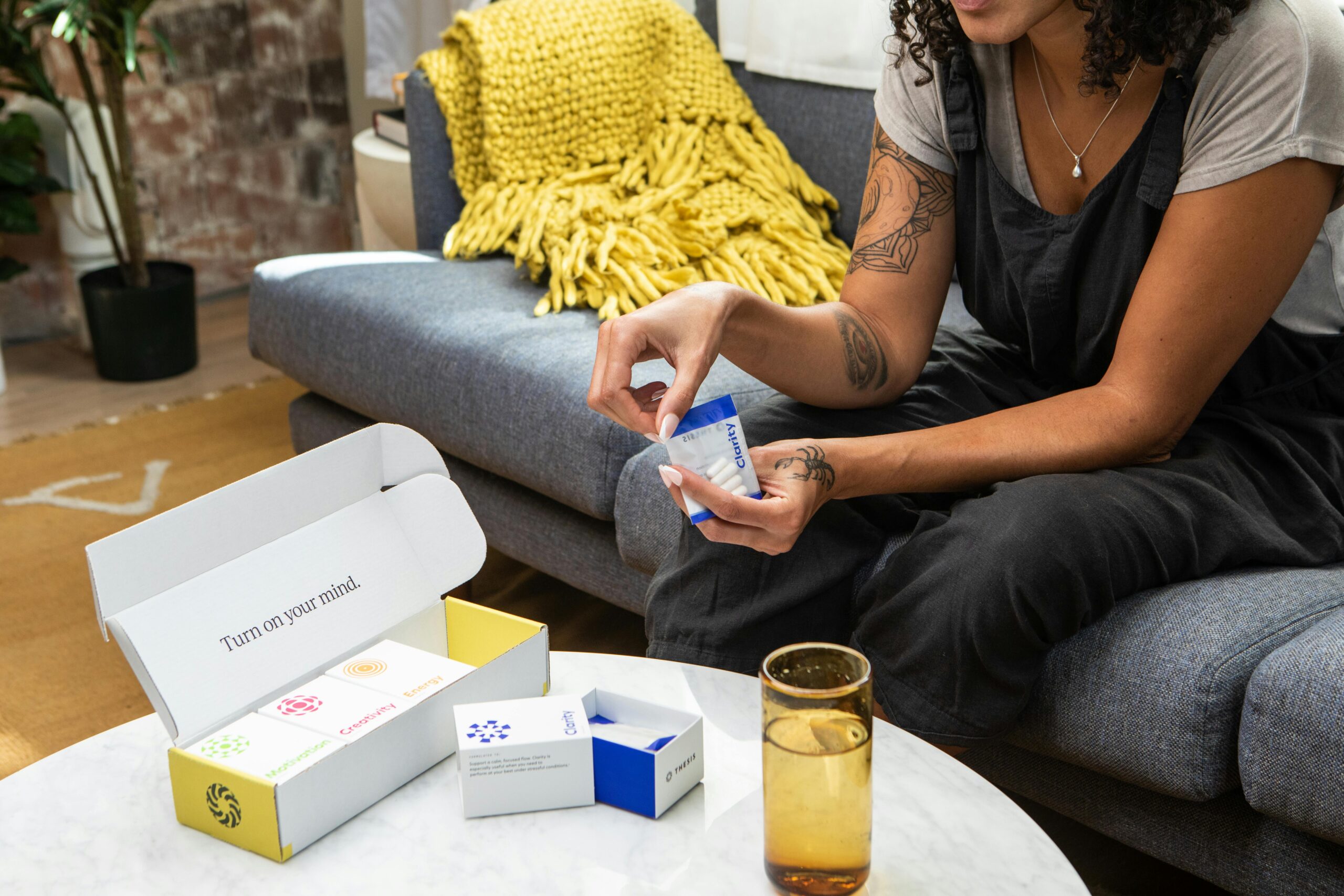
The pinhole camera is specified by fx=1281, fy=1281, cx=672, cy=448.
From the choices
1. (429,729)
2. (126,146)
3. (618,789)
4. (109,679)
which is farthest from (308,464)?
(126,146)

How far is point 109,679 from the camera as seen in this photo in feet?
5.20

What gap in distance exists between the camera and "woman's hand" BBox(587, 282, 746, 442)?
910 millimetres

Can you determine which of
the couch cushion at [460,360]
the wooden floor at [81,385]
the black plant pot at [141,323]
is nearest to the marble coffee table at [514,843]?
the couch cushion at [460,360]

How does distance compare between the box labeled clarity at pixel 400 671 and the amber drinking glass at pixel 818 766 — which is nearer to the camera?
the amber drinking glass at pixel 818 766

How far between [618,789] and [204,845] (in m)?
0.23

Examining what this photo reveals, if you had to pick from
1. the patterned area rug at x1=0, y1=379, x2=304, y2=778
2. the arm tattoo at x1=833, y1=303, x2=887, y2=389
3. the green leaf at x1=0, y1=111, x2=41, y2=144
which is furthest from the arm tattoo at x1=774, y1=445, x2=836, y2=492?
the green leaf at x1=0, y1=111, x2=41, y2=144

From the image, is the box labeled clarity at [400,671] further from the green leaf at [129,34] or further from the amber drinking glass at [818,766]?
the green leaf at [129,34]

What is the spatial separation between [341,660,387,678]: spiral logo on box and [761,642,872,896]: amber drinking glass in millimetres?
294

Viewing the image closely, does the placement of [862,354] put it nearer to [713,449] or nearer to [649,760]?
[713,449]

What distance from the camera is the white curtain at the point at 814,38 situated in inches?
71.6

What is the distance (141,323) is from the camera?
265cm

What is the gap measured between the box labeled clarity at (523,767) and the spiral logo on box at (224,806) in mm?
121

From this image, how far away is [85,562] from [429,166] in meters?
0.77

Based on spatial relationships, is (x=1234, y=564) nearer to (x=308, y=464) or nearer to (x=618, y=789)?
(x=618, y=789)
